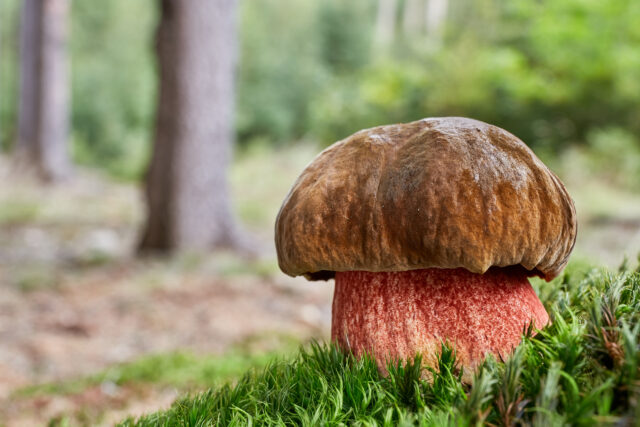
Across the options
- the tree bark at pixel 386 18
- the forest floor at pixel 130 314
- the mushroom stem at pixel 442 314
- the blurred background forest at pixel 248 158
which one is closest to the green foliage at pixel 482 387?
the mushroom stem at pixel 442 314

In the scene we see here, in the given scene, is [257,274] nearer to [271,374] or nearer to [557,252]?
[271,374]

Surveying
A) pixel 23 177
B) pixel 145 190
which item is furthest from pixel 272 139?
pixel 145 190

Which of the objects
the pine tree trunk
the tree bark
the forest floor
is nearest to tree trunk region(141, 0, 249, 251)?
the forest floor

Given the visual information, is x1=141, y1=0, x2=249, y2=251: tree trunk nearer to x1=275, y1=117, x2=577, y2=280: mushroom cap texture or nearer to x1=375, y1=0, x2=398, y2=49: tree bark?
x1=275, y1=117, x2=577, y2=280: mushroom cap texture

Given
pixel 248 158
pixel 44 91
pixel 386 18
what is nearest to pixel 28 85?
pixel 44 91

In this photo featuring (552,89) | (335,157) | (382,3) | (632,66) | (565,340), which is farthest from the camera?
(382,3)

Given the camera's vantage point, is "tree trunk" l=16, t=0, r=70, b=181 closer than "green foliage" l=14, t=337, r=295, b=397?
No
